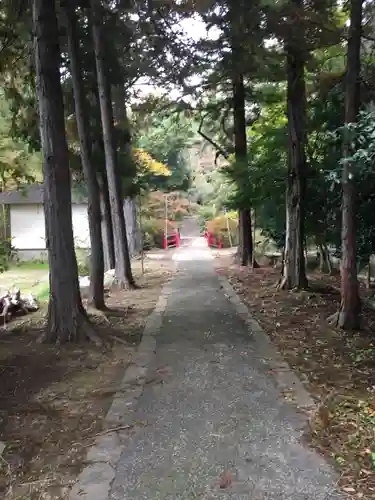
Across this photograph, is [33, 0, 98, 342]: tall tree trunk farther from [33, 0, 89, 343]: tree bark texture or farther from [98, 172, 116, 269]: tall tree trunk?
[98, 172, 116, 269]: tall tree trunk

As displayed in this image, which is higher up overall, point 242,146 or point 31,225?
point 242,146

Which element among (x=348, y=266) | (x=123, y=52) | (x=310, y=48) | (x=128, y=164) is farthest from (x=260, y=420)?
(x=128, y=164)

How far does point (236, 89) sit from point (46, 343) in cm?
1107

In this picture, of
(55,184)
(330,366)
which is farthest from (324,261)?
(55,184)

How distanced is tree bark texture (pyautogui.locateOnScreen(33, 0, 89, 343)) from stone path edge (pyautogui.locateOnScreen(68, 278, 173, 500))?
3.94 feet

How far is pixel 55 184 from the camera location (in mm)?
7191

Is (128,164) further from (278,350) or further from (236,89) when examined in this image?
(278,350)

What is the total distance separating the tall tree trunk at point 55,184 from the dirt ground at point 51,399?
16.6 inches

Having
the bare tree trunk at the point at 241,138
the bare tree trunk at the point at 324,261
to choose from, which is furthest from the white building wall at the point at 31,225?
the bare tree trunk at the point at 324,261

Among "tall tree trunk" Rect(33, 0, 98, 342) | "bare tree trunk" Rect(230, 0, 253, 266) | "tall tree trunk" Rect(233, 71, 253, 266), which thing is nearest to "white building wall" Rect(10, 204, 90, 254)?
"bare tree trunk" Rect(230, 0, 253, 266)

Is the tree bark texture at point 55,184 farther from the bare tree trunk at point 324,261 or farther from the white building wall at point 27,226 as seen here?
the white building wall at point 27,226

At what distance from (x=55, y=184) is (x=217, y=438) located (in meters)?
4.50

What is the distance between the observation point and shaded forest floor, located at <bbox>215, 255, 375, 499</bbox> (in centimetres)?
364

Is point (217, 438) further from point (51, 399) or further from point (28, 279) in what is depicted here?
point (28, 279)
